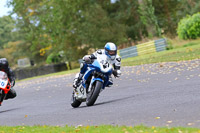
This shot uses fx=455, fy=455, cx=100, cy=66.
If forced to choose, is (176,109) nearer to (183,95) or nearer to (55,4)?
(183,95)

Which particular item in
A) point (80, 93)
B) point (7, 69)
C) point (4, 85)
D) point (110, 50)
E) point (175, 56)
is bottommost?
point (175, 56)

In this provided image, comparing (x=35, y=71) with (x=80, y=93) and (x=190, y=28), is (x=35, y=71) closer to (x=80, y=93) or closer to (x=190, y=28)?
(x=190, y=28)

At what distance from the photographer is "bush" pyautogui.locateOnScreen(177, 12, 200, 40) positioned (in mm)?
37375

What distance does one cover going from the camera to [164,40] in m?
38.0

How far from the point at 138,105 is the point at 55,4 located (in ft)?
137

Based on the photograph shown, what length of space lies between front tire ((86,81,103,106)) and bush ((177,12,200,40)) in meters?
27.0

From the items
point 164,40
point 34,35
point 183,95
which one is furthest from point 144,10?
point 183,95

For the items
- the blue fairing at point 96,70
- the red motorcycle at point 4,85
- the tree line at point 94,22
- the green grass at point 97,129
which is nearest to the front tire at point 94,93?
the blue fairing at point 96,70

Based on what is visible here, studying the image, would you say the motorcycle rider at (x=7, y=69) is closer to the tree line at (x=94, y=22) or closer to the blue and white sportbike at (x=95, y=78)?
the blue and white sportbike at (x=95, y=78)

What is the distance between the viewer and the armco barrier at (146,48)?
38.4 meters

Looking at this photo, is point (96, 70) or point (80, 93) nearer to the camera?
point (96, 70)

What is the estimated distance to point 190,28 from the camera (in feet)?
124

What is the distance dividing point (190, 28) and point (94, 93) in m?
27.7

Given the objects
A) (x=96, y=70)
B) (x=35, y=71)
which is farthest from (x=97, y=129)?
(x=35, y=71)
